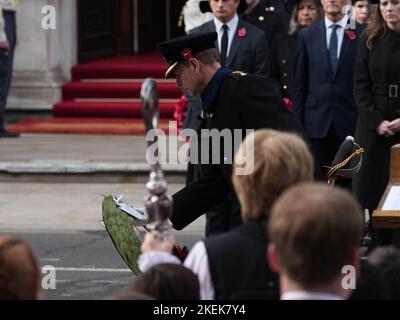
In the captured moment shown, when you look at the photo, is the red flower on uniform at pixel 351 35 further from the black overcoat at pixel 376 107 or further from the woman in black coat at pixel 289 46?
the woman in black coat at pixel 289 46

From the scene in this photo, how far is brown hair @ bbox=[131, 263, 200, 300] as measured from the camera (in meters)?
4.04

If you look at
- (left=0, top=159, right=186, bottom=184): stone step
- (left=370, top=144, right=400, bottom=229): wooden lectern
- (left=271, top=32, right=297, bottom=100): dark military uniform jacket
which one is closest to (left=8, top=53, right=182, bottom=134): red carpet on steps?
(left=0, top=159, right=186, bottom=184): stone step

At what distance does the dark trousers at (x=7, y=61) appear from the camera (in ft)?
48.1

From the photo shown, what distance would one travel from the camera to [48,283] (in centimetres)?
905

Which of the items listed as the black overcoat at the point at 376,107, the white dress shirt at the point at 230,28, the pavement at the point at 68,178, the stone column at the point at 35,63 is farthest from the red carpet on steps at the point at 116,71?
the black overcoat at the point at 376,107

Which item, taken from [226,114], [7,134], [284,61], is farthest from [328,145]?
[7,134]

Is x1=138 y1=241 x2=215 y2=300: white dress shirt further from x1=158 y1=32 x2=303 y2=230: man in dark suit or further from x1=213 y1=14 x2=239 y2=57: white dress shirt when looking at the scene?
x1=213 y1=14 x2=239 y2=57: white dress shirt

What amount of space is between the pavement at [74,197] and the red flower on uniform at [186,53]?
2510 millimetres

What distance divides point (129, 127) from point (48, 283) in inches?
247

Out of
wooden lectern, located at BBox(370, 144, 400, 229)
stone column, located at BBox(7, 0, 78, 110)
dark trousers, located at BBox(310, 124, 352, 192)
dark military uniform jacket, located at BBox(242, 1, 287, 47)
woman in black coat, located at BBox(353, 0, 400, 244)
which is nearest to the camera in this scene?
wooden lectern, located at BBox(370, 144, 400, 229)

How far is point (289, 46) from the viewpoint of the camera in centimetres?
1181

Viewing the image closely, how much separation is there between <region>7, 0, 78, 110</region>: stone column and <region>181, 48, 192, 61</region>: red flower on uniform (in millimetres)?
9147

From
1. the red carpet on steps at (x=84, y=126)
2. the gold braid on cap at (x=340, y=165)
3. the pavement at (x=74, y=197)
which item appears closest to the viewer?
the gold braid on cap at (x=340, y=165)

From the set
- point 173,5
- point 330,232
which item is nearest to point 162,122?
point 173,5
